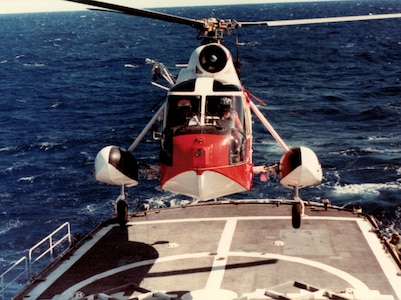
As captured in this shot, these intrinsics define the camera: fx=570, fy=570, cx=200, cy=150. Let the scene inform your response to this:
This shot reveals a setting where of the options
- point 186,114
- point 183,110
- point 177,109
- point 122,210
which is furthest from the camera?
point 122,210

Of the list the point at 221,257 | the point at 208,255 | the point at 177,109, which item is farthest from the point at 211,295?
the point at 177,109

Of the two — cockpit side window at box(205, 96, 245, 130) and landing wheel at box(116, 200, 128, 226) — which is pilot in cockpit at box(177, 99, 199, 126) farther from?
landing wheel at box(116, 200, 128, 226)

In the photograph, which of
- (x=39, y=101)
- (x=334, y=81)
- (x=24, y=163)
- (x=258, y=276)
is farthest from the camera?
(x=334, y=81)

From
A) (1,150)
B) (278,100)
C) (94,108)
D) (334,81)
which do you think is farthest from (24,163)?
(334,81)

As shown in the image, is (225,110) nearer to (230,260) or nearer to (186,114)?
(186,114)

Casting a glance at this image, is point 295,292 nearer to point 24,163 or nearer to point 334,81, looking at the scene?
point 24,163

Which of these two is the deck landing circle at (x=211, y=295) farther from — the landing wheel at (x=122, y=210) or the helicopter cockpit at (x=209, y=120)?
the landing wheel at (x=122, y=210)
